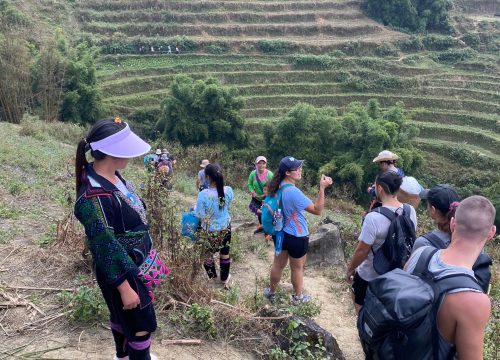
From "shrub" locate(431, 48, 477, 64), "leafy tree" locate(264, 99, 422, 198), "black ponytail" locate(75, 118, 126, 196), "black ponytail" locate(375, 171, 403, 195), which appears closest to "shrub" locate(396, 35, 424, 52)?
"shrub" locate(431, 48, 477, 64)

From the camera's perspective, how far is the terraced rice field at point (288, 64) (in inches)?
923

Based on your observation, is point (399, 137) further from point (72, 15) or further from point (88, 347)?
point (72, 15)

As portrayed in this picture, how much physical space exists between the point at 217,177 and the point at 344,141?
51.5ft

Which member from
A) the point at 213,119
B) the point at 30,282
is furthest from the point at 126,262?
the point at 213,119

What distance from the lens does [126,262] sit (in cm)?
225

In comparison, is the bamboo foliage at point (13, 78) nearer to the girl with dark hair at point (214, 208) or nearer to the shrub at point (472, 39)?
the girl with dark hair at point (214, 208)

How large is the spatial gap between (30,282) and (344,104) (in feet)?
76.1

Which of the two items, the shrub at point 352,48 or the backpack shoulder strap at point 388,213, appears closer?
the backpack shoulder strap at point 388,213

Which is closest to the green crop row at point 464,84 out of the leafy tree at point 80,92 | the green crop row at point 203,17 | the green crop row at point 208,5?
the green crop row at point 203,17

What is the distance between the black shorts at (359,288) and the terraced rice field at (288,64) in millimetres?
18846

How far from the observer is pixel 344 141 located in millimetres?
19000

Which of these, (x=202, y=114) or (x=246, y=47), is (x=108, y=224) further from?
(x=246, y=47)

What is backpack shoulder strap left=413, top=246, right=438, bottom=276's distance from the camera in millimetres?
2051

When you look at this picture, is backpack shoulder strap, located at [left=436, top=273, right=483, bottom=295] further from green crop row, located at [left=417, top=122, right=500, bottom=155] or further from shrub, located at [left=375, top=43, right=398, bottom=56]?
shrub, located at [left=375, top=43, right=398, bottom=56]
